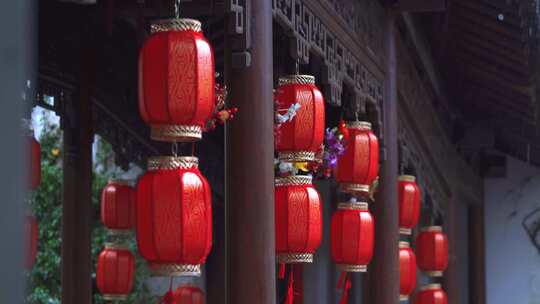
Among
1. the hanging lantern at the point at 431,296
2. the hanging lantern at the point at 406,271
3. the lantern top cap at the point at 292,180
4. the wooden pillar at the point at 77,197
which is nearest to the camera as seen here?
the lantern top cap at the point at 292,180

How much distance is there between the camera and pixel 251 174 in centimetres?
395

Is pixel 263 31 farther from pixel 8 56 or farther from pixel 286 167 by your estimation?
pixel 8 56

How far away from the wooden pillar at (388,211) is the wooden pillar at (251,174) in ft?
11.8

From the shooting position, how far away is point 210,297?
34.1 ft

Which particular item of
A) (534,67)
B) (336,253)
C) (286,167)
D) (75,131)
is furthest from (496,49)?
(286,167)

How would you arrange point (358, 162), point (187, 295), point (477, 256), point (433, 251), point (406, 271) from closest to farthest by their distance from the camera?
1. point (358, 162)
2. point (187, 295)
3. point (406, 271)
4. point (433, 251)
5. point (477, 256)

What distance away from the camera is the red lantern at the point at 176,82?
132 inches

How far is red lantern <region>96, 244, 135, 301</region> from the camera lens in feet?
24.8

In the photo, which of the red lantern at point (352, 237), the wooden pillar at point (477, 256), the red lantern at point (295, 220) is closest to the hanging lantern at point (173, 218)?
the red lantern at point (295, 220)

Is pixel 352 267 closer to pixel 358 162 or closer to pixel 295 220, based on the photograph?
pixel 358 162

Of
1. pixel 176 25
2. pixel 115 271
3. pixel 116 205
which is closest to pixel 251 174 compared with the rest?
pixel 176 25

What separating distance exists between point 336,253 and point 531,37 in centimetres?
285

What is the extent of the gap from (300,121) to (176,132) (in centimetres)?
154

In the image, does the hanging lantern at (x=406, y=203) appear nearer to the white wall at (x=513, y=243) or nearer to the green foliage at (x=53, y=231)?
the green foliage at (x=53, y=231)
